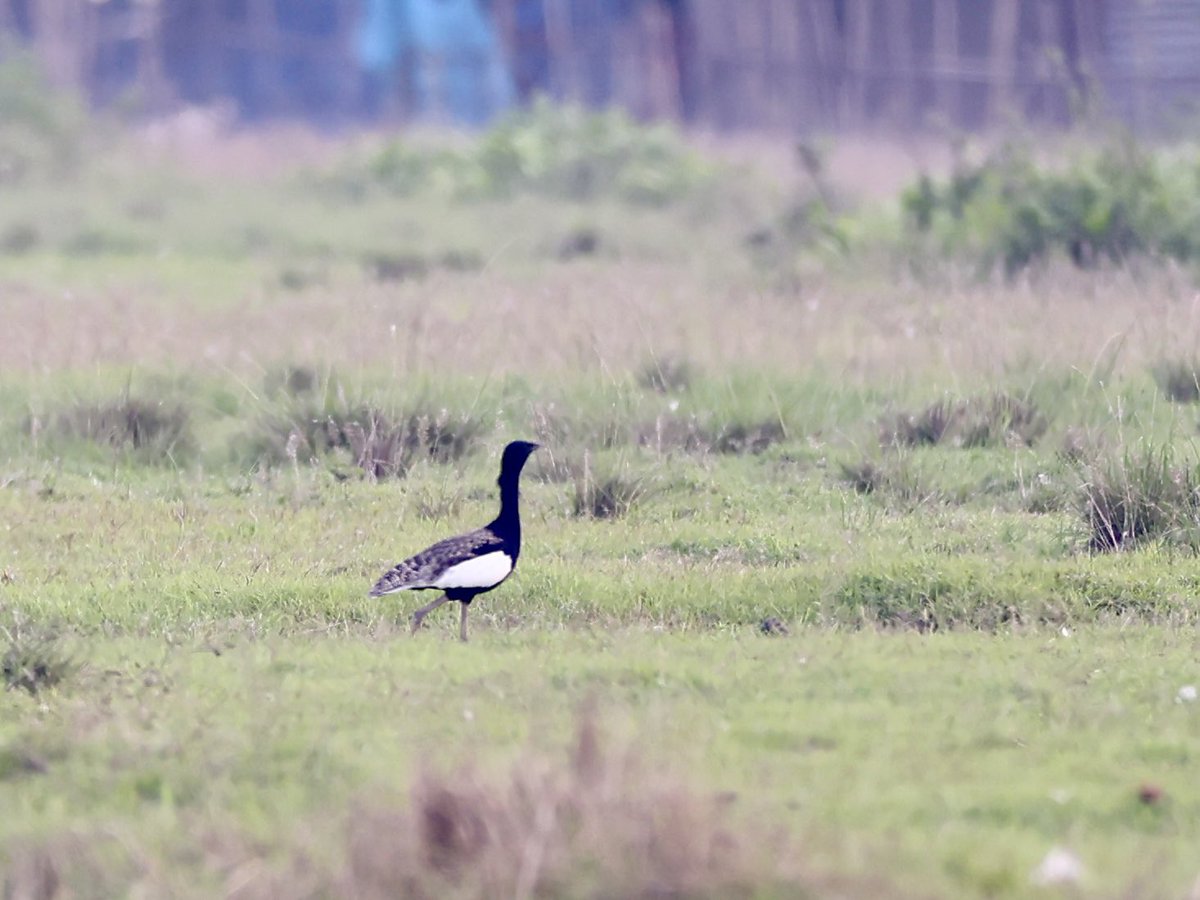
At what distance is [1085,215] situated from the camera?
16469 millimetres

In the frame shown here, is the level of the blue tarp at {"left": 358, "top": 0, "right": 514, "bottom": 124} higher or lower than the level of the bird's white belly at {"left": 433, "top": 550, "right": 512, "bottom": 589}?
higher

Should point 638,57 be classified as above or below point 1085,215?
above

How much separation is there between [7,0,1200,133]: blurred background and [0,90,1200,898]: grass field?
589 inches

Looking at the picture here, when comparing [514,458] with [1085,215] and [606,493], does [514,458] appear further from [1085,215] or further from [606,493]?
[1085,215]

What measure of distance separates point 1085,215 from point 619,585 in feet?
30.3

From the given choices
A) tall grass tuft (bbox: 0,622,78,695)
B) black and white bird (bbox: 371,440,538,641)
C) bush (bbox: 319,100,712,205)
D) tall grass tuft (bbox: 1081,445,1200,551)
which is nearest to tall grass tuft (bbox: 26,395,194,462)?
black and white bird (bbox: 371,440,538,641)

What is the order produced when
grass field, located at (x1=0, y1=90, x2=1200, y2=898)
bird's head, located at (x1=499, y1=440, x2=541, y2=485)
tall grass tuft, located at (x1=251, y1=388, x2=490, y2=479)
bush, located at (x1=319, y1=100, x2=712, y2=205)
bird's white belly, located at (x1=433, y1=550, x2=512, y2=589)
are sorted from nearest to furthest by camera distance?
grass field, located at (x1=0, y1=90, x2=1200, y2=898) → bird's white belly, located at (x1=433, y1=550, x2=512, y2=589) → bird's head, located at (x1=499, y1=440, x2=541, y2=485) → tall grass tuft, located at (x1=251, y1=388, x2=490, y2=479) → bush, located at (x1=319, y1=100, x2=712, y2=205)

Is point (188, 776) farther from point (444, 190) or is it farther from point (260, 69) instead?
point (260, 69)

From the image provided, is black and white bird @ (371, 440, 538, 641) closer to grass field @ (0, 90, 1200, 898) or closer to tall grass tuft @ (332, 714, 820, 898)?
grass field @ (0, 90, 1200, 898)

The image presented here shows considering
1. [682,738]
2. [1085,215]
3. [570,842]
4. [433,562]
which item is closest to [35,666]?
[433,562]

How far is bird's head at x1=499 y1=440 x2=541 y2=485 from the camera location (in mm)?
8211

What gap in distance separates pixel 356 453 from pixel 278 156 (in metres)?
20.6

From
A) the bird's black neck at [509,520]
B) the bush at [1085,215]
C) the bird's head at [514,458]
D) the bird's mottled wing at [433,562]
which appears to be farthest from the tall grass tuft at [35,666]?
the bush at [1085,215]

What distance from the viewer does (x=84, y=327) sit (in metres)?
14.1
